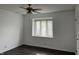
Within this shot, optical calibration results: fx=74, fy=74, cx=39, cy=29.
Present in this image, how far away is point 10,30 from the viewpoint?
4.12m

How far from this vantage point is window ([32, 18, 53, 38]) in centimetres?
450

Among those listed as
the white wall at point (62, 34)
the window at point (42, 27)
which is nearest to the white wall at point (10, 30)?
the window at point (42, 27)

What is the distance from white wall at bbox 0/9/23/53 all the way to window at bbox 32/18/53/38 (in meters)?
0.95

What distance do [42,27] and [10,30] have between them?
195cm

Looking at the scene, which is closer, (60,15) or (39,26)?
(60,15)

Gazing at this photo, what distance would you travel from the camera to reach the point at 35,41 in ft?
15.7

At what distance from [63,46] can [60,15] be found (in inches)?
65.8

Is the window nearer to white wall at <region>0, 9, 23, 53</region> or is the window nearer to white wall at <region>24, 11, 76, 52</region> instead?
white wall at <region>24, 11, 76, 52</region>

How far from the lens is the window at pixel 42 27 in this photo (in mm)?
4500

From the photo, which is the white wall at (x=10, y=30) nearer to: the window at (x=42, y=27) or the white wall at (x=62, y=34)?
the window at (x=42, y=27)
